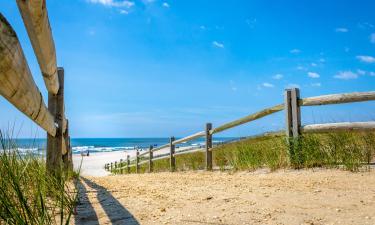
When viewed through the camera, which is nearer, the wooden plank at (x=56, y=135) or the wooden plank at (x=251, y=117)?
the wooden plank at (x=56, y=135)

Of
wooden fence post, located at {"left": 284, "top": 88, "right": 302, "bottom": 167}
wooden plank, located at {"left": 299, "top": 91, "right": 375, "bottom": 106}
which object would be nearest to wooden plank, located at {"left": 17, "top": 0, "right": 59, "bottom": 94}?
wooden fence post, located at {"left": 284, "top": 88, "right": 302, "bottom": 167}

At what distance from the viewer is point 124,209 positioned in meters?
3.12

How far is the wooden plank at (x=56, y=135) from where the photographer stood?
4492mm

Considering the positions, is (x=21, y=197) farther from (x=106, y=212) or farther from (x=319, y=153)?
(x=319, y=153)

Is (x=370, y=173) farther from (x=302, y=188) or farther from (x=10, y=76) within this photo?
(x=10, y=76)

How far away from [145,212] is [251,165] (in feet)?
15.4

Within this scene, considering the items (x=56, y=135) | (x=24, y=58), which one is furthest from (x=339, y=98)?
(x=24, y=58)

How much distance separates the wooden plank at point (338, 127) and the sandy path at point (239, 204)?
1606mm

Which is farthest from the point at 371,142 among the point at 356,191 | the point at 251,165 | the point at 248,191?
the point at 248,191

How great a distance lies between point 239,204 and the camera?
321 cm

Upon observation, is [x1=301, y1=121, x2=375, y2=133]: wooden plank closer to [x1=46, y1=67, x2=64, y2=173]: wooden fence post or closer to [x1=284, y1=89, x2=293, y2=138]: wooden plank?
[x1=284, y1=89, x2=293, y2=138]: wooden plank

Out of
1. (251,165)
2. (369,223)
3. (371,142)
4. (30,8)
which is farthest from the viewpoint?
(251,165)

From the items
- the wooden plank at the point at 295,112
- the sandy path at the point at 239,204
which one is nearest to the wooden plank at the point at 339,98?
the wooden plank at the point at 295,112

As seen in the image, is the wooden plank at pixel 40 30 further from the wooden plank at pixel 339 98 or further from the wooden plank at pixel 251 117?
the wooden plank at pixel 251 117
